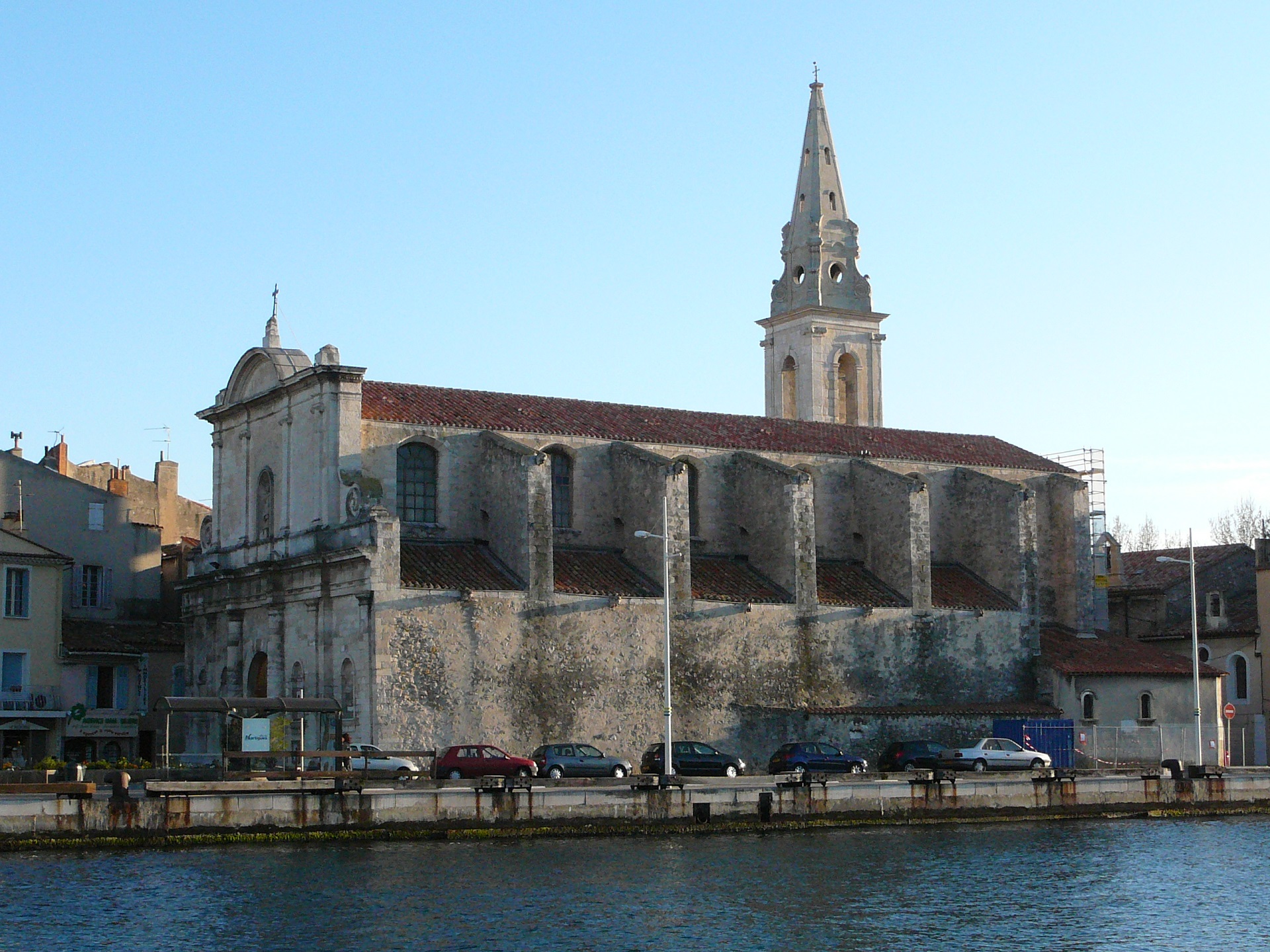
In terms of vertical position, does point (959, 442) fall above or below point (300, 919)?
above

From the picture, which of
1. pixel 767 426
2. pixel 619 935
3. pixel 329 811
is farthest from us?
pixel 767 426

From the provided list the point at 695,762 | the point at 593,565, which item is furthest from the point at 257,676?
the point at 695,762

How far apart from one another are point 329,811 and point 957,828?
56.9 ft

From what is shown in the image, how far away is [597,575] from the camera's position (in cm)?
5834

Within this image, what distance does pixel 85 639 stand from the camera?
204 feet

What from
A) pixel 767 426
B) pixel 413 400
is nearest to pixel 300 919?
pixel 413 400

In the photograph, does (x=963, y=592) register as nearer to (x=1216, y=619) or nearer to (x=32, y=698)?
(x=1216, y=619)

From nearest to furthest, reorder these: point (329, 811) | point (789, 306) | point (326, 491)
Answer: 1. point (329, 811)
2. point (326, 491)
3. point (789, 306)

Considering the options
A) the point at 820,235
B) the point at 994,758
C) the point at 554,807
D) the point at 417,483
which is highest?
the point at 820,235

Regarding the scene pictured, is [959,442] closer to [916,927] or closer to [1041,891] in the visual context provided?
[1041,891]

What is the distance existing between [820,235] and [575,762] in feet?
135

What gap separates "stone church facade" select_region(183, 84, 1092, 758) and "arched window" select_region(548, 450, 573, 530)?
0.08 meters

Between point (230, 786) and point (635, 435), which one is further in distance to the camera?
point (635, 435)

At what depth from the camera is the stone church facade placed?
178ft
